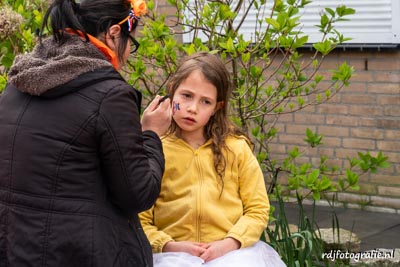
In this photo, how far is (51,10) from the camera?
2.99 m

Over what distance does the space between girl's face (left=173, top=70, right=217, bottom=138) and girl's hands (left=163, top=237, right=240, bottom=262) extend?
1.69 feet

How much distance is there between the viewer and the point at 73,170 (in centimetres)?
278

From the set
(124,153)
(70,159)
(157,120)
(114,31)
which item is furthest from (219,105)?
(70,159)

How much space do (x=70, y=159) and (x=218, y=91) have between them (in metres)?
1.02

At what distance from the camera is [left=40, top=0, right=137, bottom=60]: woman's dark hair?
9.61 ft

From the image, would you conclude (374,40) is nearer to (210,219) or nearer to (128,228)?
(210,219)

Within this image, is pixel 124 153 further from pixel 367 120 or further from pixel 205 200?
pixel 367 120

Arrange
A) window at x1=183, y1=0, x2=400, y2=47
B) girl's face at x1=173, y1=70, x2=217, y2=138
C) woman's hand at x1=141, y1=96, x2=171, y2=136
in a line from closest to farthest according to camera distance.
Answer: woman's hand at x1=141, y1=96, x2=171, y2=136 < girl's face at x1=173, y1=70, x2=217, y2=138 < window at x1=183, y1=0, x2=400, y2=47

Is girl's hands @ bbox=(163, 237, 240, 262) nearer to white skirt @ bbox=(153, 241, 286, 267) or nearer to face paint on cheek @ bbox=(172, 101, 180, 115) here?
white skirt @ bbox=(153, 241, 286, 267)

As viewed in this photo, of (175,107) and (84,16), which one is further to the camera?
(175,107)

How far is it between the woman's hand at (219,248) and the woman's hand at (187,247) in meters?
0.02

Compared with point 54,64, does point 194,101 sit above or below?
below

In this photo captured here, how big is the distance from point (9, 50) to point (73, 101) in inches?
94.7

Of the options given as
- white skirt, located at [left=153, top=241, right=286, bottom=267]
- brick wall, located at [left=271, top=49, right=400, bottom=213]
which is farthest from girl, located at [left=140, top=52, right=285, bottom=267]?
brick wall, located at [left=271, top=49, right=400, bottom=213]
